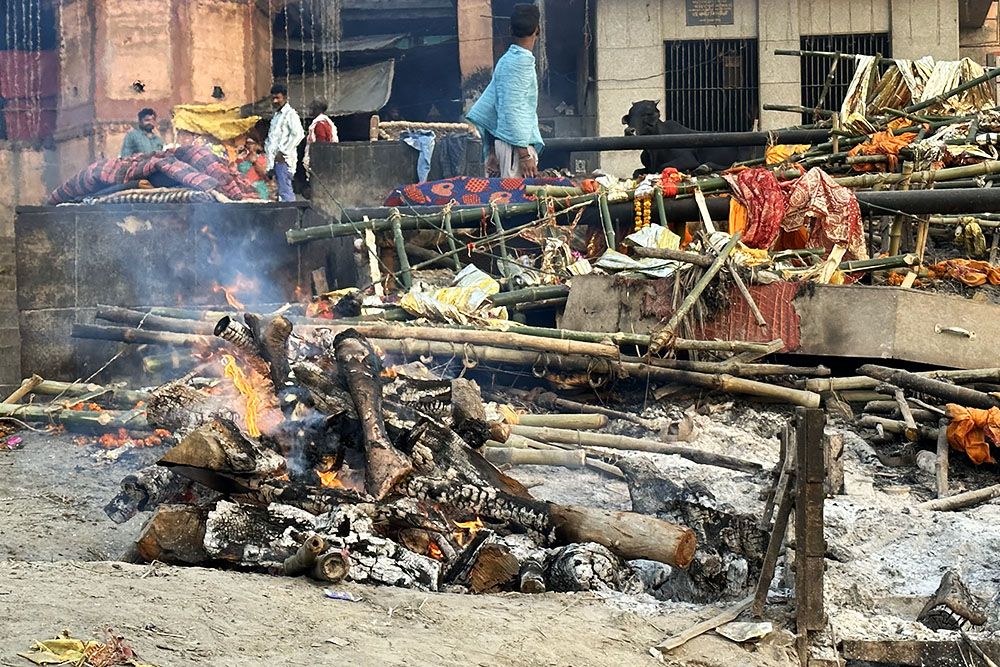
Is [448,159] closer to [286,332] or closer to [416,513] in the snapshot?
[286,332]

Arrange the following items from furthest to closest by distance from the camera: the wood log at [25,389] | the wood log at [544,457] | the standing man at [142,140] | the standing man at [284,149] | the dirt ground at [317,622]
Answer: the standing man at [142,140]
the standing man at [284,149]
the wood log at [25,389]
the wood log at [544,457]
the dirt ground at [317,622]

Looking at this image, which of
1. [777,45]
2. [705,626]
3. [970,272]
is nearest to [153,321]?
[705,626]

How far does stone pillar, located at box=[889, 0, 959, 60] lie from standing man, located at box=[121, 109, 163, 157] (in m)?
12.0

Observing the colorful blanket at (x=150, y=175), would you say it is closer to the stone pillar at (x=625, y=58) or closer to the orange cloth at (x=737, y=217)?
→ the orange cloth at (x=737, y=217)

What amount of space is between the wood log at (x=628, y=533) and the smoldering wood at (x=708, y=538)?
175 mm

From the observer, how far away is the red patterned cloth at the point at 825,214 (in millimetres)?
10805

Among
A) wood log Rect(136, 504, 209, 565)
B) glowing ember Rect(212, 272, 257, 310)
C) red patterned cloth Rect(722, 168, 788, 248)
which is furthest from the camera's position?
red patterned cloth Rect(722, 168, 788, 248)

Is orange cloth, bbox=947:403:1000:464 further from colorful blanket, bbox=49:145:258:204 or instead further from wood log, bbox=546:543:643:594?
colorful blanket, bbox=49:145:258:204

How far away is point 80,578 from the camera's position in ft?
15.0

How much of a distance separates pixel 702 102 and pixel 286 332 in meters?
13.8

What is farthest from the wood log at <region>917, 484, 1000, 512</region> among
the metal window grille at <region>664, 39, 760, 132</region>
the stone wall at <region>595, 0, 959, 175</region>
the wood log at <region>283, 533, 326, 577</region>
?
the metal window grille at <region>664, 39, 760, 132</region>

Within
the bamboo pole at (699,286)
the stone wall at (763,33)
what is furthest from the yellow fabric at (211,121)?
the bamboo pole at (699,286)

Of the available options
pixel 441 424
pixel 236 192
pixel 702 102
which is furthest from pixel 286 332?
pixel 702 102

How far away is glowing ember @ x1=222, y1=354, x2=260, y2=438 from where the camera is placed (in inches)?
265
